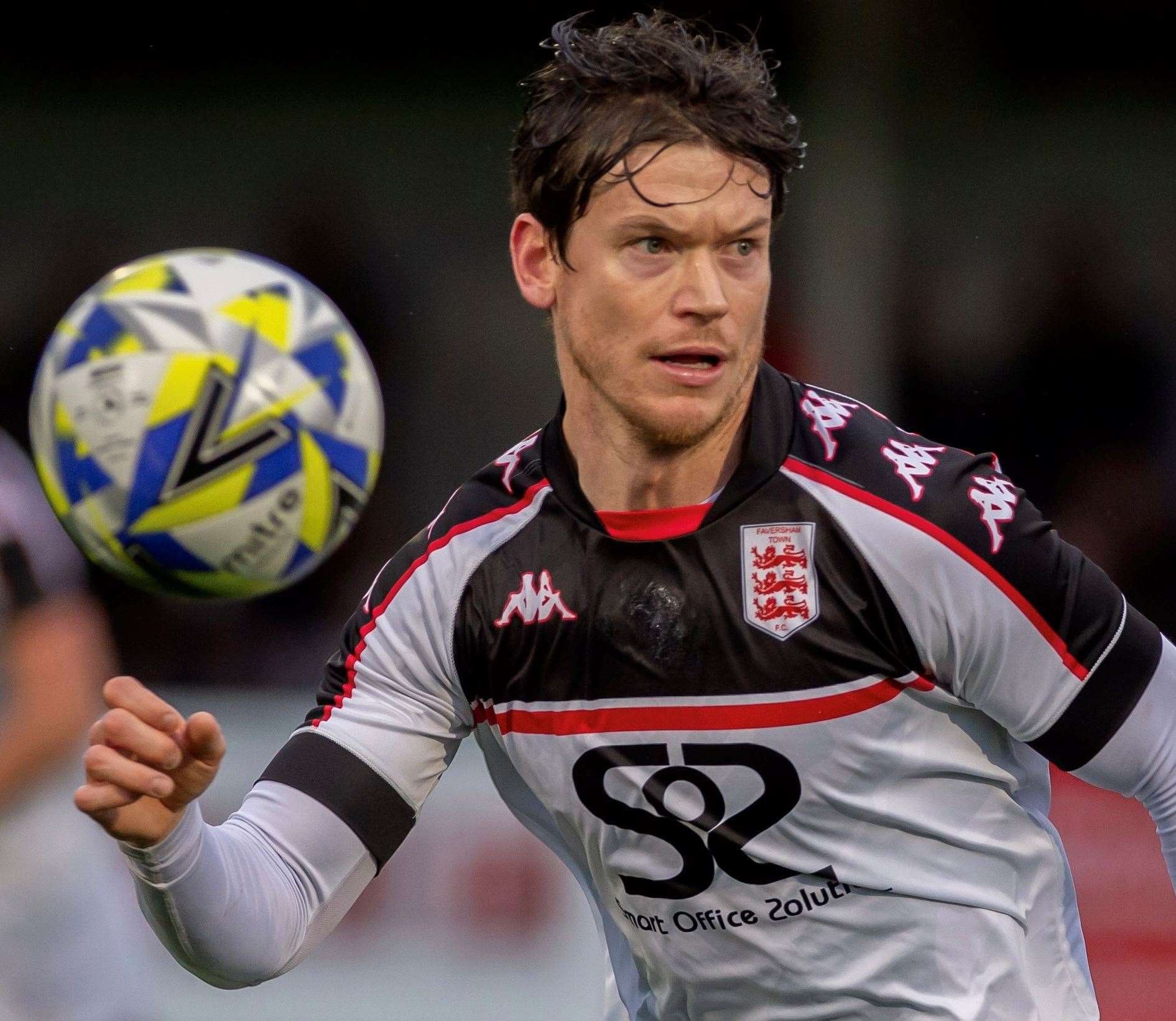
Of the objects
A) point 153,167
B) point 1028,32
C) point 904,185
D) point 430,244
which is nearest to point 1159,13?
point 1028,32

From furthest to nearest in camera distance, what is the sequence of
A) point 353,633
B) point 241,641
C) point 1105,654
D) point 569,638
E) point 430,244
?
point 430,244
point 241,641
point 353,633
point 569,638
point 1105,654

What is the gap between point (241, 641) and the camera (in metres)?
7.95

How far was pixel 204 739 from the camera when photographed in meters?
2.68

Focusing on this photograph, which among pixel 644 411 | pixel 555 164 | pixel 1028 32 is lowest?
pixel 1028 32

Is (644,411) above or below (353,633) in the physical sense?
above

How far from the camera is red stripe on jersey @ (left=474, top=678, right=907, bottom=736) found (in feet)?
9.73

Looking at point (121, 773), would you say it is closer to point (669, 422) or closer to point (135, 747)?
point (135, 747)

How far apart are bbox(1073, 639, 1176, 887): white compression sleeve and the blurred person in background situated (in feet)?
7.17

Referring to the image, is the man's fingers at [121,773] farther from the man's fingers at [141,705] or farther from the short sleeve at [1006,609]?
the short sleeve at [1006,609]

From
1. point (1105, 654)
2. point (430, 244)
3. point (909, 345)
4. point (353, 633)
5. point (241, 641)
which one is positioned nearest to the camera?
point (1105, 654)

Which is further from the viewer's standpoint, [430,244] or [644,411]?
[430,244]

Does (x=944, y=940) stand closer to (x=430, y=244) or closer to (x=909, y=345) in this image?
(x=909, y=345)

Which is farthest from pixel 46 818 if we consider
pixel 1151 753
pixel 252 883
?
pixel 1151 753

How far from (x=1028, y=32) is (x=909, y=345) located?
1.87 m
